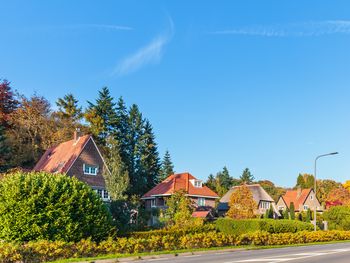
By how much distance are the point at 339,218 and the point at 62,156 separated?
3610 centimetres

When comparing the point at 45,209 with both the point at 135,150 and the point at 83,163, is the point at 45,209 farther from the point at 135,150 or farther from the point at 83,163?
the point at 135,150

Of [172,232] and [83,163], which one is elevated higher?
[83,163]

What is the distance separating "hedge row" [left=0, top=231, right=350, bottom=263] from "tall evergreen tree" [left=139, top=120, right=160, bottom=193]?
5218 cm

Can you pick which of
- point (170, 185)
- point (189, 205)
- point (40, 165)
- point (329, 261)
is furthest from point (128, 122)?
point (329, 261)

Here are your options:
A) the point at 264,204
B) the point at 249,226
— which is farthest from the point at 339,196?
the point at 249,226

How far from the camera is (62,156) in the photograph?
4909 centimetres

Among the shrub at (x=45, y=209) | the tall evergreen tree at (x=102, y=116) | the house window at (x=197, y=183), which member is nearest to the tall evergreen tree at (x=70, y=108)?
the tall evergreen tree at (x=102, y=116)

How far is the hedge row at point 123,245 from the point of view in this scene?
60.6 ft

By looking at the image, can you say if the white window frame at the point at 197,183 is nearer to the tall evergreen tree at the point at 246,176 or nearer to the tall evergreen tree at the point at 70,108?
the tall evergreen tree at the point at 70,108

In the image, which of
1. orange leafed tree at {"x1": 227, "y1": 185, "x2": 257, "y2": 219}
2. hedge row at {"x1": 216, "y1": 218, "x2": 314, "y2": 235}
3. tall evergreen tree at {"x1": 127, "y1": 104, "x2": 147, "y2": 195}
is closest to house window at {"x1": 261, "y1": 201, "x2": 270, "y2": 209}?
tall evergreen tree at {"x1": 127, "y1": 104, "x2": 147, "y2": 195}

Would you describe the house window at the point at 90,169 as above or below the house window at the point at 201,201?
above

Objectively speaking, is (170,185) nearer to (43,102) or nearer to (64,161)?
(64,161)

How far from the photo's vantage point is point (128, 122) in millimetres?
84562

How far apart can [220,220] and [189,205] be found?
3.45 metres
